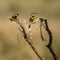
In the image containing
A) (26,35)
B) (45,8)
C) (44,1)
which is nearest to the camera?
(26,35)

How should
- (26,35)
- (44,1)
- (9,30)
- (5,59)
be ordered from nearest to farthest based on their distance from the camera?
1. (26,35)
2. (5,59)
3. (9,30)
4. (44,1)

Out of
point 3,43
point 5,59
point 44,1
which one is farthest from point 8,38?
point 44,1

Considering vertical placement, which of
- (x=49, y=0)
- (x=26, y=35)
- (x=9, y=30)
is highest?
(x=26, y=35)

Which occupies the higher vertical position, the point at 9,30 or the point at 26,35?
the point at 26,35

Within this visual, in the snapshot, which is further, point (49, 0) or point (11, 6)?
point (49, 0)

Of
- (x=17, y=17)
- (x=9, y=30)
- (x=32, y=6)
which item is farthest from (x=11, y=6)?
(x=17, y=17)

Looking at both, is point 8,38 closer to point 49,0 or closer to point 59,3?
point 59,3

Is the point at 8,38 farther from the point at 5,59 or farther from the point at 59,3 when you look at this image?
the point at 59,3
